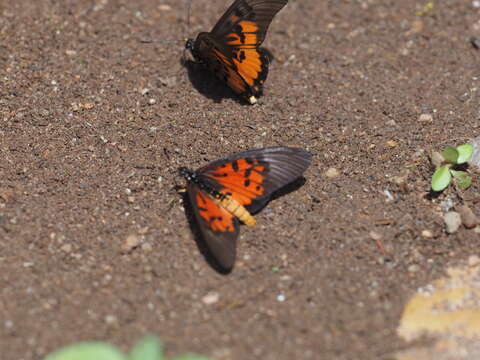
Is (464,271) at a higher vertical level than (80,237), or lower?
higher

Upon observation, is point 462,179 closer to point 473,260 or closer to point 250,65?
point 473,260

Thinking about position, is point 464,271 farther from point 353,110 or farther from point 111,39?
point 111,39

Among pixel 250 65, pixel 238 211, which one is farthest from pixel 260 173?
pixel 250 65

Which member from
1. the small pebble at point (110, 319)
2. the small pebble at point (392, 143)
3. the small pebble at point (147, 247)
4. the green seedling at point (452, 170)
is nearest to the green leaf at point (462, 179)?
the green seedling at point (452, 170)

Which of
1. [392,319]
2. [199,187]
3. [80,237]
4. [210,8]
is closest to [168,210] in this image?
[199,187]

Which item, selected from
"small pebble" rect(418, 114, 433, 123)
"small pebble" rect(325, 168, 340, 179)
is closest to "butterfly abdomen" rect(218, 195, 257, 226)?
"small pebble" rect(325, 168, 340, 179)

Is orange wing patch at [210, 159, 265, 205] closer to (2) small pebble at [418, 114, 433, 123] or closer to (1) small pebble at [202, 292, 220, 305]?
(1) small pebble at [202, 292, 220, 305]

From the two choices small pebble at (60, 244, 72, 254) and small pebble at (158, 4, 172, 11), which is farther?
small pebble at (158, 4, 172, 11)

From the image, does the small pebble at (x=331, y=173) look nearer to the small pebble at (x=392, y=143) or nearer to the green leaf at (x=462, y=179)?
the small pebble at (x=392, y=143)
